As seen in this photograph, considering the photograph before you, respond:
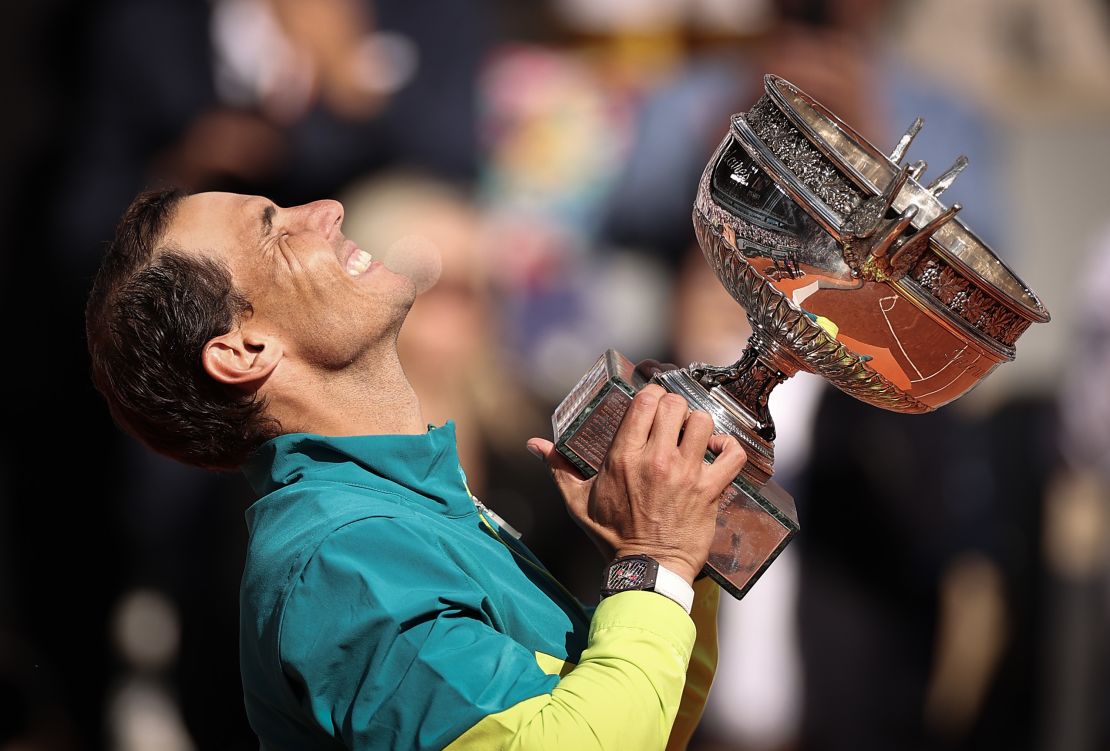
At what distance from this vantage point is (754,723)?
452cm

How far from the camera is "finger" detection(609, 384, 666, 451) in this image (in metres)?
1.78

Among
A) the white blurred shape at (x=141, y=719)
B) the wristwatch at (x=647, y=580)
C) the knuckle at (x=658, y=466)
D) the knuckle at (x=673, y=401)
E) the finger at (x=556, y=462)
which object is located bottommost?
the white blurred shape at (x=141, y=719)

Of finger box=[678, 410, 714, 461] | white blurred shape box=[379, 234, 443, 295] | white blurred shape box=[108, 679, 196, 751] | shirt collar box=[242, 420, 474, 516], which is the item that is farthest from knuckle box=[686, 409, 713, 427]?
white blurred shape box=[108, 679, 196, 751]

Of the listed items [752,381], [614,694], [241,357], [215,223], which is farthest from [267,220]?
[614,694]

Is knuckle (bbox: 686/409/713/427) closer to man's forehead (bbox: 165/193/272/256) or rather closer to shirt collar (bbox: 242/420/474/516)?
shirt collar (bbox: 242/420/474/516)

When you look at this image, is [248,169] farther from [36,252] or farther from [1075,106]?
[1075,106]

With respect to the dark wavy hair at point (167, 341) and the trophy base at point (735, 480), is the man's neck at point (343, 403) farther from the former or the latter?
the trophy base at point (735, 480)

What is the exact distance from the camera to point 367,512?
1.73m

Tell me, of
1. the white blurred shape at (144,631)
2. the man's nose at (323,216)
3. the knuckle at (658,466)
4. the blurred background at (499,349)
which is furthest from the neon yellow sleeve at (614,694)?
the white blurred shape at (144,631)

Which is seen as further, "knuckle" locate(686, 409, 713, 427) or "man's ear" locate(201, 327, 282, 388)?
"man's ear" locate(201, 327, 282, 388)

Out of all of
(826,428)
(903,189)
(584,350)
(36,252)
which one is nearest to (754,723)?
(826,428)

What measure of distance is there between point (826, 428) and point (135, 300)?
300 centimetres

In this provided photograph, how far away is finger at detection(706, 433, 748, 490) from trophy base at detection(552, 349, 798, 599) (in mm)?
71

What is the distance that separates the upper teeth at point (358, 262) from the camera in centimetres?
199
